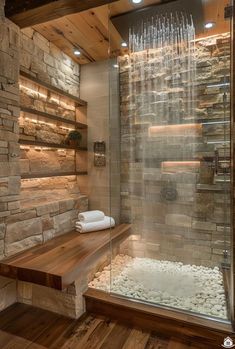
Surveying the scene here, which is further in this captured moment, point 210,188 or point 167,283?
point 210,188

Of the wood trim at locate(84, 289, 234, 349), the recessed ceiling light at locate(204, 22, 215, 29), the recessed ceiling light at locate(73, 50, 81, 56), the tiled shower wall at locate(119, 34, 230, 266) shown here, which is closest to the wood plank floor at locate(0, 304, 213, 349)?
the wood trim at locate(84, 289, 234, 349)

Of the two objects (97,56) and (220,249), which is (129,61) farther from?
(220,249)

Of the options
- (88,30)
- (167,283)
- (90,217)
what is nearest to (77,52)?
(88,30)

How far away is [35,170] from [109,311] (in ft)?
5.10

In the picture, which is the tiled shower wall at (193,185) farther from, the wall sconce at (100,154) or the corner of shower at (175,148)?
the wall sconce at (100,154)

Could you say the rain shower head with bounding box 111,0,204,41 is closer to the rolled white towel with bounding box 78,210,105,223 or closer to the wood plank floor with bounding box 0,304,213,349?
the rolled white towel with bounding box 78,210,105,223

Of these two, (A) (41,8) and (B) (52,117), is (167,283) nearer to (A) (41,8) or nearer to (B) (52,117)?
(B) (52,117)

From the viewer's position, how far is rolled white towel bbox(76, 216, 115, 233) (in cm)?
264

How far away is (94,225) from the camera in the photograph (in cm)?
269

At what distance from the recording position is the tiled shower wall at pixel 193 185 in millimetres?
2357

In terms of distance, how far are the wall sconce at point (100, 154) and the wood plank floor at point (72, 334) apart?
1.80 meters

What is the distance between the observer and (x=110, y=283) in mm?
2098

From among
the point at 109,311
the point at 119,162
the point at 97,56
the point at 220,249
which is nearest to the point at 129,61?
the point at 97,56

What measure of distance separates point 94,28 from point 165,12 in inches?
29.1
